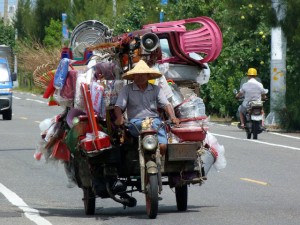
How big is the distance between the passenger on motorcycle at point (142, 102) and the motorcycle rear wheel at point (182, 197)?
2.91ft

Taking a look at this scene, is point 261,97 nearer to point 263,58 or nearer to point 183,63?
point 263,58

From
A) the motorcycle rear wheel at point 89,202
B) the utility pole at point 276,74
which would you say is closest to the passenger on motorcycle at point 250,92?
the utility pole at point 276,74

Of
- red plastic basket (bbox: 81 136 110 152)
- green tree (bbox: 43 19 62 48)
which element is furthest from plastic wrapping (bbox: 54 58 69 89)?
green tree (bbox: 43 19 62 48)

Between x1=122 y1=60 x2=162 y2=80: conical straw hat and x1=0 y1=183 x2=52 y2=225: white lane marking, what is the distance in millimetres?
1829

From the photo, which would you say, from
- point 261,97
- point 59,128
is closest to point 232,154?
point 261,97

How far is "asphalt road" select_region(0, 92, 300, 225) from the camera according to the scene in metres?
12.0

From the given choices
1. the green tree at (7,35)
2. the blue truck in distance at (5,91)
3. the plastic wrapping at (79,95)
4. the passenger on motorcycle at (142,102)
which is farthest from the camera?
the green tree at (7,35)

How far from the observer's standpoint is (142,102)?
12.2 m

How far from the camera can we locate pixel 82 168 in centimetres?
1258

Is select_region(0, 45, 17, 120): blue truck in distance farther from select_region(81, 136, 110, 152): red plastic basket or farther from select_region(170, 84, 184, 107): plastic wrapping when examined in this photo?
select_region(81, 136, 110, 152): red plastic basket

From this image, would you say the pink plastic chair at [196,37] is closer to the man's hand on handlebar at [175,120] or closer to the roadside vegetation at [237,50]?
the man's hand on handlebar at [175,120]

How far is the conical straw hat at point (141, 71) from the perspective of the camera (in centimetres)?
1198

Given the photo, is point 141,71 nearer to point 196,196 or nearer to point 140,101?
point 140,101

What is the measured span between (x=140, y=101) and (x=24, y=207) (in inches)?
90.9
